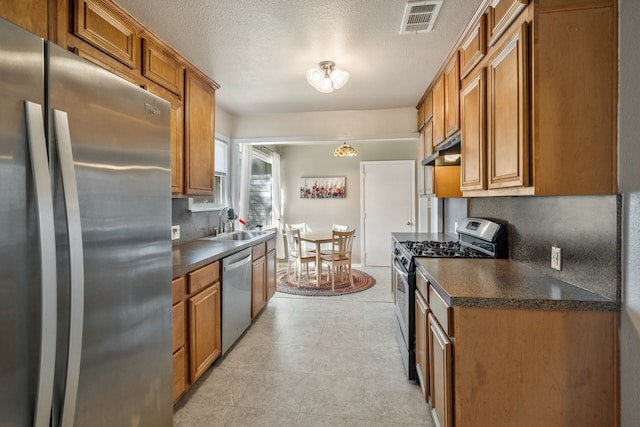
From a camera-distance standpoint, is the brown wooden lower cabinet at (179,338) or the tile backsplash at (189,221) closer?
the brown wooden lower cabinet at (179,338)

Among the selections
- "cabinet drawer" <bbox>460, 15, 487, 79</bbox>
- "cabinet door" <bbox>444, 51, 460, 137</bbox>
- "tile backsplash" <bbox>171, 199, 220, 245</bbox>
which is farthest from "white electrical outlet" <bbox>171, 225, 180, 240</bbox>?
"cabinet drawer" <bbox>460, 15, 487, 79</bbox>

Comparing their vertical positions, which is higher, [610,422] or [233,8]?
[233,8]

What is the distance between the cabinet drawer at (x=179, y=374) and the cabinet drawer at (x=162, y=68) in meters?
1.81

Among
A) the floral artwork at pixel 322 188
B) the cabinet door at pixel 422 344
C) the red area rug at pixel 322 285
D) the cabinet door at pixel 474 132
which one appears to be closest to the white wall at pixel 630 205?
the cabinet door at pixel 474 132

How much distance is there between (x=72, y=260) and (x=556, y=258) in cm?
202

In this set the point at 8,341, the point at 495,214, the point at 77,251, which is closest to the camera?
the point at 8,341

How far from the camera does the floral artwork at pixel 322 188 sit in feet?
19.7

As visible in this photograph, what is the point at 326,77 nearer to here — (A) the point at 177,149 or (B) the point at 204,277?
(A) the point at 177,149

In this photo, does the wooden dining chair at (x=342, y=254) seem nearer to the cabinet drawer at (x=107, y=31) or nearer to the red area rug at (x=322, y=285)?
the red area rug at (x=322, y=285)

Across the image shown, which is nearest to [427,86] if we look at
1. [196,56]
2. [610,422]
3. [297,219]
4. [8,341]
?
[196,56]

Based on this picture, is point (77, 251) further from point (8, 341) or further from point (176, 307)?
point (176, 307)

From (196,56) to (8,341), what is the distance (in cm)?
224

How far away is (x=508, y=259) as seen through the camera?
2053 mm

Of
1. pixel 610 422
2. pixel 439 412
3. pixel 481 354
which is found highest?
pixel 481 354
